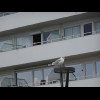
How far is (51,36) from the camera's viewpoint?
16.6 meters

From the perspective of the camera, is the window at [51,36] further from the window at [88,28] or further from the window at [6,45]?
the window at [6,45]

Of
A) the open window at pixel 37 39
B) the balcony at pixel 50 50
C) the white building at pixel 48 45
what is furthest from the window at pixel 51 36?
the open window at pixel 37 39

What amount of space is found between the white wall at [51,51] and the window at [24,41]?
504 millimetres

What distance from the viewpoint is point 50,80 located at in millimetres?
15656

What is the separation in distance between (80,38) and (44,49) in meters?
1.70

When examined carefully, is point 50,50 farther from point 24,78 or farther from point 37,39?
point 24,78

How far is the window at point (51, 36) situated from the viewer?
643 inches

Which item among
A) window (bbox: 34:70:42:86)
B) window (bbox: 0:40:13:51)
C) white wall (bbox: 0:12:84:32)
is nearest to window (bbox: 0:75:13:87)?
window (bbox: 34:70:42:86)

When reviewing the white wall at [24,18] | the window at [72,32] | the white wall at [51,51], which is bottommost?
the white wall at [51,51]

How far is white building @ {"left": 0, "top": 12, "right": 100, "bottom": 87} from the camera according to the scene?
1500cm

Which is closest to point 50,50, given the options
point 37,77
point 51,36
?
point 51,36

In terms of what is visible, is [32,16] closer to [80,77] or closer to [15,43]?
[15,43]
